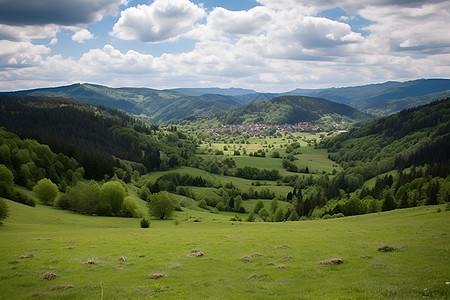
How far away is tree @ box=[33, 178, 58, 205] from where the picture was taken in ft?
277

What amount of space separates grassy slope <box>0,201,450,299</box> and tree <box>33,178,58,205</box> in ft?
148

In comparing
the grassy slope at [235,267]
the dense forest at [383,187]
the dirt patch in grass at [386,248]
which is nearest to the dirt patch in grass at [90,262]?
the grassy slope at [235,267]

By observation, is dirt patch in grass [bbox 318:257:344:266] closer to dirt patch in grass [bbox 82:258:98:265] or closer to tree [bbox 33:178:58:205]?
dirt patch in grass [bbox 82:258:98:265]

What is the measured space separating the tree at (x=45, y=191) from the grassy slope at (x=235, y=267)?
45082 mm

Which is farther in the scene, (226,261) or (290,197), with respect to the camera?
(290,197)

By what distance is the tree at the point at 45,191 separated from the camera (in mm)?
84562

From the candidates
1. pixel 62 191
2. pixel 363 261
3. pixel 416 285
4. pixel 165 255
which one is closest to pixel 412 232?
pixel 363 261

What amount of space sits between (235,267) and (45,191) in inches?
2940

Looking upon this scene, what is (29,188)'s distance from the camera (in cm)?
9644

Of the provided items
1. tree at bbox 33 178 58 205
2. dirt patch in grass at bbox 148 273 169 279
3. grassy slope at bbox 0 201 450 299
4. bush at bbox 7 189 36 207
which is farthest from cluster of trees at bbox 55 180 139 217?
dirt patch in grass at bbox 148 273 169 279

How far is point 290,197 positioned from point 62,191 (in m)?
98.8

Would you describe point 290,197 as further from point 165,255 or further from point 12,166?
point 165,255

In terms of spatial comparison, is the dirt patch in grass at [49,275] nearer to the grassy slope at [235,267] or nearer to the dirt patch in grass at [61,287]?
the grassy slope at [235,267]

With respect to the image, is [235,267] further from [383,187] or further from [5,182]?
[383,187]
